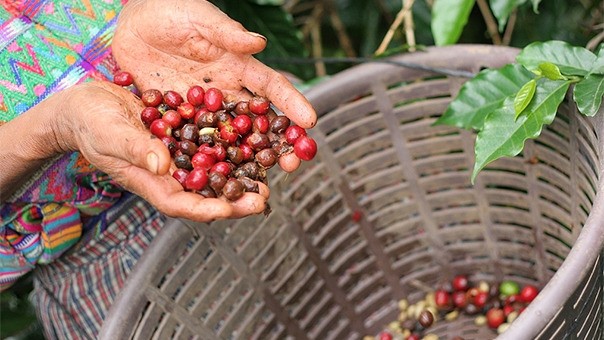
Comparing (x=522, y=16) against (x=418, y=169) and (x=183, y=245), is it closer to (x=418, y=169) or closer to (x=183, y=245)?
(x=418, y=169)

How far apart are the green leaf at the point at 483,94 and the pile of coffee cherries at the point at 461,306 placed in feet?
1.71

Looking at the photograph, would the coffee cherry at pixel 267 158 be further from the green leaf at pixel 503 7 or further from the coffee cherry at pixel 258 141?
the green leaf at pixel 503 7

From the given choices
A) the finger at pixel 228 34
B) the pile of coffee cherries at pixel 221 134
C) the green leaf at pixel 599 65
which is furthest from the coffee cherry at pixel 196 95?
the green leaf at pixel 599 65

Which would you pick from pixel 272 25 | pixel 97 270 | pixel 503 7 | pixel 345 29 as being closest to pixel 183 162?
pixel 97 270

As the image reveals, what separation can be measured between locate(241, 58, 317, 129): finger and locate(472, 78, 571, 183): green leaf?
0.32 metres

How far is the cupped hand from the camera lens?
1.17 meters

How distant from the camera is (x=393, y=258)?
204 cm

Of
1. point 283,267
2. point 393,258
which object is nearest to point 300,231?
point 283,267

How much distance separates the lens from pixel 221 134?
1.49 m

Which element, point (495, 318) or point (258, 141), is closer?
point (258, 141)

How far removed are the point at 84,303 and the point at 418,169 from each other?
884 millimetres

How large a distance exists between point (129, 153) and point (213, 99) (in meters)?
0.35

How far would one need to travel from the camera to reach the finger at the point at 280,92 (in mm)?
1375

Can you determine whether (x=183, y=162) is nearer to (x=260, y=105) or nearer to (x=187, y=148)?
(x=187, y=148)
